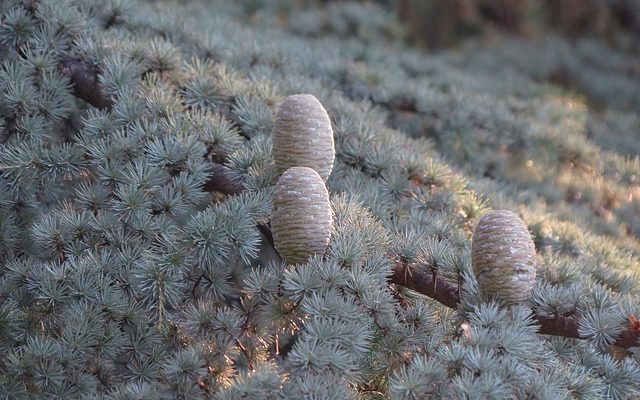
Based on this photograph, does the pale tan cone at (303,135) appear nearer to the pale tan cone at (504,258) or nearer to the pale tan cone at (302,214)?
the pale tan cone at (302,214)

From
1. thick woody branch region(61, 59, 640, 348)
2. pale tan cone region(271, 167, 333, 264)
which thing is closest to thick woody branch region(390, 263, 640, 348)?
thick woody branch region(61, 59, 640, 348)

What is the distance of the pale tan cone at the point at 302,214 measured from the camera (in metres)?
0.98

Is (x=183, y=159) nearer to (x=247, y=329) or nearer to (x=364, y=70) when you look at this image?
(x=247, y=329)

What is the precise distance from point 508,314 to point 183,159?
0.52m

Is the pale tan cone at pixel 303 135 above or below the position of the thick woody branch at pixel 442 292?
above

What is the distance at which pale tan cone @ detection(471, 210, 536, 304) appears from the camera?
0.98 meters

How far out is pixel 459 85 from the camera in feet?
7.32

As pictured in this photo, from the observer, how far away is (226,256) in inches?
39.6

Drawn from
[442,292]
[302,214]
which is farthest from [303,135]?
[442,292]

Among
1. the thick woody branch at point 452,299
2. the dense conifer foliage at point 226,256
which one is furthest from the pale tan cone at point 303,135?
the thick woody branch at point 452,299

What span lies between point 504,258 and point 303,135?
0.33 metres

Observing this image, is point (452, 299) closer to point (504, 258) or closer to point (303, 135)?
point (504, 258)

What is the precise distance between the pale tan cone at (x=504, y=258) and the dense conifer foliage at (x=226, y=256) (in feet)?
0.08

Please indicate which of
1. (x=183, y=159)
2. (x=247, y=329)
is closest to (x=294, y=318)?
(x=247, y=329)
